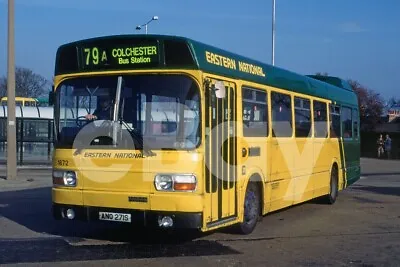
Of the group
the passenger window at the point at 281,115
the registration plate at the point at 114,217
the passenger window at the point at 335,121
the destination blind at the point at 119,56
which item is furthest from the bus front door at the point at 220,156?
the passenger window at the point at 335,121

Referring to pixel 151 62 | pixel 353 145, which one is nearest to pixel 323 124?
pixel 353 145

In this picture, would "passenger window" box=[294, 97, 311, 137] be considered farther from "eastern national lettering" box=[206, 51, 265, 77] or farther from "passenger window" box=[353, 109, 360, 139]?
"passenger window" box=[353, 109, 360, 139]

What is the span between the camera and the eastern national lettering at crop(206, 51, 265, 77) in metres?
8.88

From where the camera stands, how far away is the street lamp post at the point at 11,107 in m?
20.4

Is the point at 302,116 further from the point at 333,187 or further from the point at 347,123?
the point at 347,123

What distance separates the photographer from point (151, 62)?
8562 mm

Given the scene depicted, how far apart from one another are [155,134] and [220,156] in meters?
1.13

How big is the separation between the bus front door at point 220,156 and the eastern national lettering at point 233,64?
0.31 meters

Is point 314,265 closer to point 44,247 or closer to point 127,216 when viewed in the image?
point 127,216

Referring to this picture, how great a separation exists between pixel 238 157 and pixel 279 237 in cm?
166

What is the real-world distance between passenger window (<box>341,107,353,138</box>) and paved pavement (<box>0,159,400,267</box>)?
2.91m

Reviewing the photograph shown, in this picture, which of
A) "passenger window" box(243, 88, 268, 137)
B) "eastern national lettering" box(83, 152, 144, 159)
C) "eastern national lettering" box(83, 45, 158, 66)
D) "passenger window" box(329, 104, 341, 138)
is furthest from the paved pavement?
"eastern national lettering" box(83, 45, 158, 66)

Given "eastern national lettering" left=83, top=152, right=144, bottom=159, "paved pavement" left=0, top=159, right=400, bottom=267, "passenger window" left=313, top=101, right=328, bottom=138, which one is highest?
"passenger window" left=313, top=101, right=328, bottom=138

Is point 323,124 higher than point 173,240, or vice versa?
point 323,124
